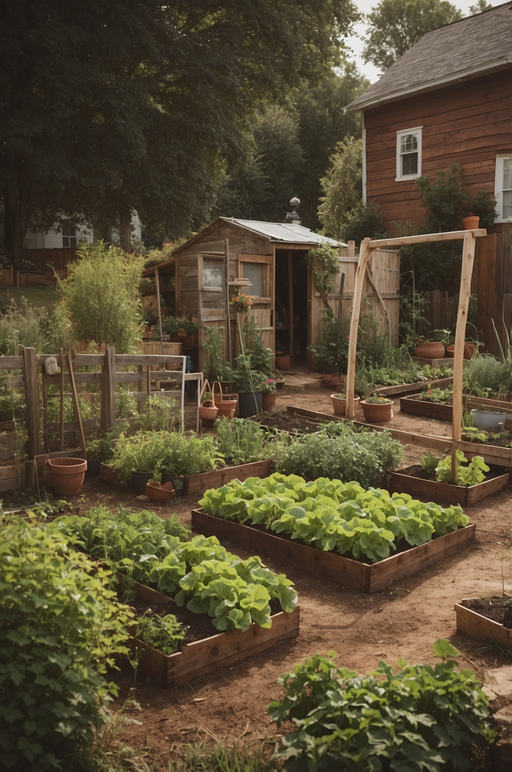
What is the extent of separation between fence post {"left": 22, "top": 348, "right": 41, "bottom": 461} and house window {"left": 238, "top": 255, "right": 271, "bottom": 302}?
234 inches

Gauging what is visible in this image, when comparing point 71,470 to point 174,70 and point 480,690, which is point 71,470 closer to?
Answer: point 480,690

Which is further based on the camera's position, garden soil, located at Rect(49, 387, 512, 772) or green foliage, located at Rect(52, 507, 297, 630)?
green foliage, located at Rect(52, 507, 297, 630)

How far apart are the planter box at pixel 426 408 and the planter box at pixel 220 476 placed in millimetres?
3588

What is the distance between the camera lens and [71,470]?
22.1ft

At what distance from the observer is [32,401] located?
6.95 meters

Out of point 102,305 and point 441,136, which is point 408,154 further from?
point 102,305

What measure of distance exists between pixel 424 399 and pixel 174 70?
48.8ft

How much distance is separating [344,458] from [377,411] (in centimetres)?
322

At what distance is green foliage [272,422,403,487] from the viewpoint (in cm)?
662

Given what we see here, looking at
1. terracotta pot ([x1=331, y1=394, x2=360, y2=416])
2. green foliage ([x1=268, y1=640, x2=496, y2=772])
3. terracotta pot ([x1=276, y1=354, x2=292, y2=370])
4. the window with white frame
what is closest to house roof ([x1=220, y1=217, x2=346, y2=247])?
terracotta pot ([x1=276, y1=354, x2=292, y2=370])

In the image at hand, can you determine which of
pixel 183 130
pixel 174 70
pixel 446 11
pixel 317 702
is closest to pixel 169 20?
pixel 174 70

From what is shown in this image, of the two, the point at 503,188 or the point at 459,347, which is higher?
the point at 503,188

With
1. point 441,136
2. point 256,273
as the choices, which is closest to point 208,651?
point 256,273

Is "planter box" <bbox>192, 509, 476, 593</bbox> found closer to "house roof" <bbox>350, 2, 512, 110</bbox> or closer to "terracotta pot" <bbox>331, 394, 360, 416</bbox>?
"terracotta pot" <bbox>331, 394, 360, 416</bbox>
